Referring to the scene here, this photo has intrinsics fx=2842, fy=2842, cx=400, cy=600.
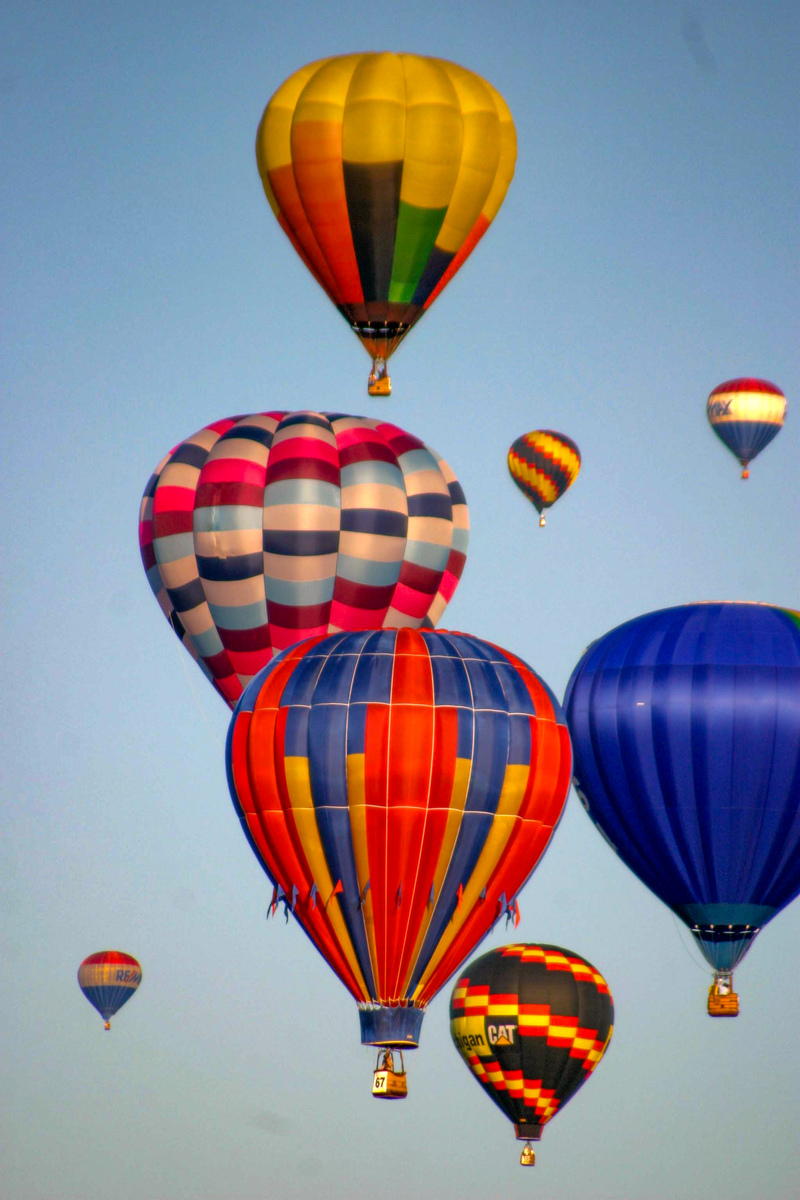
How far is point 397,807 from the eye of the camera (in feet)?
84.0

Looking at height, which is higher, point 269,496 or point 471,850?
point 269,496

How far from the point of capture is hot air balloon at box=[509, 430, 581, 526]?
3691 centimetres

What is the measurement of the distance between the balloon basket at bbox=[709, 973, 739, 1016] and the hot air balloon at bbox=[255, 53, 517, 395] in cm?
712

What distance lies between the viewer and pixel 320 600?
94.8ft

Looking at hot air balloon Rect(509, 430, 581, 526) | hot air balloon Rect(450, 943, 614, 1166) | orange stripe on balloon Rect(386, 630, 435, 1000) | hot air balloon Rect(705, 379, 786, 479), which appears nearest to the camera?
orange stripe on balloon Rect(386, 630, 435, 1000)

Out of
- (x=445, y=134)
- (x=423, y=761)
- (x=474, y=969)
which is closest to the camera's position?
(x=423, y=761)

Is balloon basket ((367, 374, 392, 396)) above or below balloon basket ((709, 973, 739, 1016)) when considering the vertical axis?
above

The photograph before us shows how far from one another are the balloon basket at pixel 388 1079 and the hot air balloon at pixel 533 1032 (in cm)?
598

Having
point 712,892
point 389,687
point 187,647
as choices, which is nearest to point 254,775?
point 389,687

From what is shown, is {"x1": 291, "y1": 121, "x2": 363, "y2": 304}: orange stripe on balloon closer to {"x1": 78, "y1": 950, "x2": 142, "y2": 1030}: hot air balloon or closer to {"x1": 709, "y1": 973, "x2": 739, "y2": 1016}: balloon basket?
{"x1": 709, "y1": 973, "x2": 739, "y2": 1016}: balloon basket

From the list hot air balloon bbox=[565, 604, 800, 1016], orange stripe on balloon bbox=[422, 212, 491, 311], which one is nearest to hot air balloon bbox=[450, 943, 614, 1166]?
hot air balloon bbox=[565, 604, 800, 1016]

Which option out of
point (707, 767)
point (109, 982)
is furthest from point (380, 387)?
point (109, 982)

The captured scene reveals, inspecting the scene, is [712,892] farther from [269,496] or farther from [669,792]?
[269,496]

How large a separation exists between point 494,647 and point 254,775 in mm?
2602
